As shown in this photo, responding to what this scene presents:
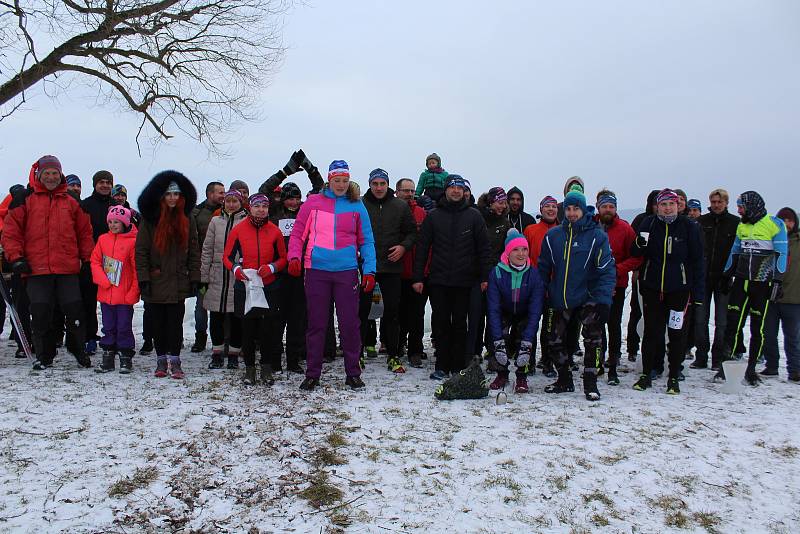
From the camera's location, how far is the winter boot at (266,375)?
6027 mm

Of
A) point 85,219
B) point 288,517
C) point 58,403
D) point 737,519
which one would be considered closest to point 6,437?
point 58,403

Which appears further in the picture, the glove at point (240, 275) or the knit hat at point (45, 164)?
the knit hat at point (45, 164)

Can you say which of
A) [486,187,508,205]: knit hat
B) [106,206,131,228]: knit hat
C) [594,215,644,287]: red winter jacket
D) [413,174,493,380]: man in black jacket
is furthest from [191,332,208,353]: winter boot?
[594,215,644,287]: red winter jacket

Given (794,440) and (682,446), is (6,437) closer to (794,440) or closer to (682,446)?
(682,446)

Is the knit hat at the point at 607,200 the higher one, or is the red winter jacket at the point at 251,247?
the knit hat at the point at 607,200

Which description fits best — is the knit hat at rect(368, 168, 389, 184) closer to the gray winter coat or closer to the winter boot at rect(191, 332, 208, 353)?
the gray winter coat

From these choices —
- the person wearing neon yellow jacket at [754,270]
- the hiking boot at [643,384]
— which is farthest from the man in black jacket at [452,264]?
the person wearing neon yellow jacket at [754,270]

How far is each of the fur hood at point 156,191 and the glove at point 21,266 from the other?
140cm

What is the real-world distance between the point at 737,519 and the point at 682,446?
3.40ft

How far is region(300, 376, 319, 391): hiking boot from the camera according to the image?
5.84 m

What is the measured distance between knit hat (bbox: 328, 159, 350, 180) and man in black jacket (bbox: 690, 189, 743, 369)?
5.08m

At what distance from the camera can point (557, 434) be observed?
4.78 m

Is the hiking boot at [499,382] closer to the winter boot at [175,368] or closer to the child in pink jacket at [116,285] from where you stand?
the winter boot at [175,368]

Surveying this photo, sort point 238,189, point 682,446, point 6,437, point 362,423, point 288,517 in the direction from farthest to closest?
point 238,189, point 362,423, point 682,446, point 6,437, point 288,517
